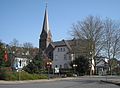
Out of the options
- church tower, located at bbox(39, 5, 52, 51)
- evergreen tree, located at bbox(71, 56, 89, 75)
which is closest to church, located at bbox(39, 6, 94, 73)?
church tower, located at bbox(39, 5, 52, 51)

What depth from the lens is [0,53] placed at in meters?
59.5

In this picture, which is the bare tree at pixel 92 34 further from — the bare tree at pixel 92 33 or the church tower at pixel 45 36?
the church tower at pixel 45 36

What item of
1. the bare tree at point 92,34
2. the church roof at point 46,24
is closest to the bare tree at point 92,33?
the bare tree at point 92,34

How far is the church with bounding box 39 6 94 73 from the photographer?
75.9 metres

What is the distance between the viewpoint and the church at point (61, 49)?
75.9 metres

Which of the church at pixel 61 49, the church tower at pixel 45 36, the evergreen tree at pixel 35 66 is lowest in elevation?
the evergreen tree at pixel 35 66

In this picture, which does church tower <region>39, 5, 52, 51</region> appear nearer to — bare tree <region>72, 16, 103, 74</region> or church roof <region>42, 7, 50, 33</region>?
church roof <region>42, 7, 50, 33</region>

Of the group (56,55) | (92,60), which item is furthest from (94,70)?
(56,55)

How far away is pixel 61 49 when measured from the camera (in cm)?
10588

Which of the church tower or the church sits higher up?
the church tower

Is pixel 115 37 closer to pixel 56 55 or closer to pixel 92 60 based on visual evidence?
pixel 92 60

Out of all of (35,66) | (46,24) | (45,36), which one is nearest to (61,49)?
(45,36)

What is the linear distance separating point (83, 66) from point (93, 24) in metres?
13.5

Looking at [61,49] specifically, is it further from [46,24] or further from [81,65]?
[81,65]
